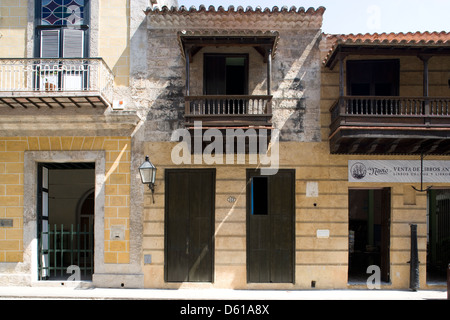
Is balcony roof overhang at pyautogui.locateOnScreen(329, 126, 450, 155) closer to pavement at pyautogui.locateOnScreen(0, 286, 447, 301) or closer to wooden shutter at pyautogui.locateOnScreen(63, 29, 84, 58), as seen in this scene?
pavement at pyautogui.locateOnScreen(0, 286, 447, 301)

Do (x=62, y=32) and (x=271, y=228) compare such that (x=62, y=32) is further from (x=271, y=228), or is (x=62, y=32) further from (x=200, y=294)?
(x=200, y=294)

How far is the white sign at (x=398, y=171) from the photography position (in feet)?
33.9

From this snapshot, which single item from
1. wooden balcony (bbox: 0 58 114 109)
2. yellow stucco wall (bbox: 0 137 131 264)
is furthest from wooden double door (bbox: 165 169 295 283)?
wooden balcony (bbox: 0 58 114 109)

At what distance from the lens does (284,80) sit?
34.9ft

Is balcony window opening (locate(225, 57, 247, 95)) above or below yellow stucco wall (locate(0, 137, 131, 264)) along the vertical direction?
above

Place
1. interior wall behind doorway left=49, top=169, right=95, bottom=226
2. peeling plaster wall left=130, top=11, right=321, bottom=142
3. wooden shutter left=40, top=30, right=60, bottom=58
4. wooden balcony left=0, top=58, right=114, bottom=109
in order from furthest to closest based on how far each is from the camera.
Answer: interior wall behind doorway left=49, top=169, right=95, bottom=226 < wooden shutter left=40, top=30, right=60, bottom=58 < peeling plaster wall left=130, top=11, right=321, bottom=142 < wooden balcony left=0, top=58, right=114, bottom=109

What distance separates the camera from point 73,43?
34.9ft

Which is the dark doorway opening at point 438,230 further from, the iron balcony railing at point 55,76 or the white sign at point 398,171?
the iron balcony railing at point 55,76

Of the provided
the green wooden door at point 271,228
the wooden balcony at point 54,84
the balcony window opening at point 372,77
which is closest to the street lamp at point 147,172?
the wooden balcony at point 54,84

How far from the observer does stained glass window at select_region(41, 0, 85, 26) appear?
10.7 metres

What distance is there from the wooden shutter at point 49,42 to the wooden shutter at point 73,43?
262 millimetres

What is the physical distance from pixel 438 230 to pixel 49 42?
45.8 ft

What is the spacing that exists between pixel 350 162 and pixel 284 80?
291 centimetres

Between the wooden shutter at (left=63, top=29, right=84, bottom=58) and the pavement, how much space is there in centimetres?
637
